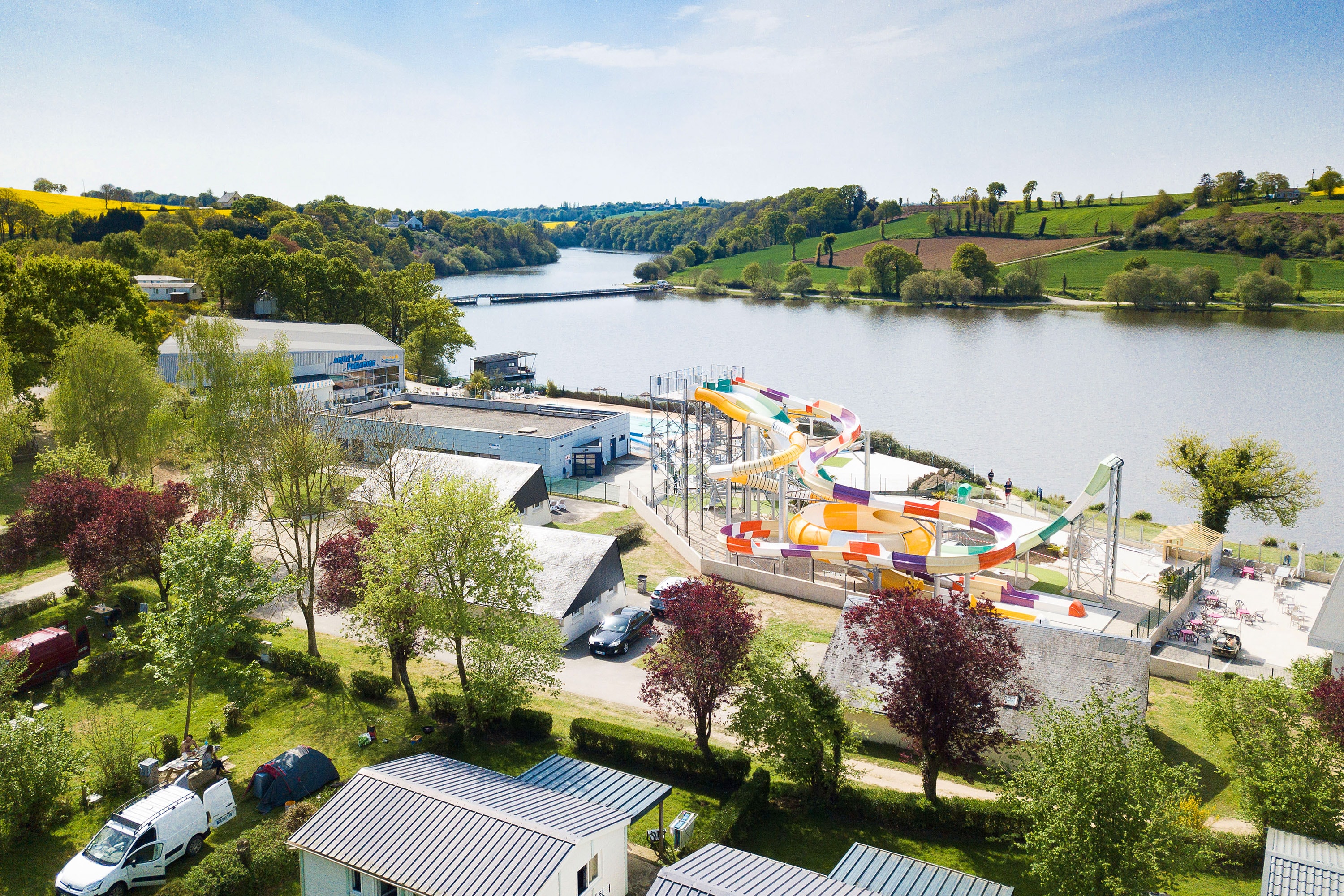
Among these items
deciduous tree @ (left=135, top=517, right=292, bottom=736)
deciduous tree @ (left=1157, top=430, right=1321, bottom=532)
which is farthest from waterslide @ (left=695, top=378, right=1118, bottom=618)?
deciduous tree @ (left=135, top=517, right=292, bottom=736)

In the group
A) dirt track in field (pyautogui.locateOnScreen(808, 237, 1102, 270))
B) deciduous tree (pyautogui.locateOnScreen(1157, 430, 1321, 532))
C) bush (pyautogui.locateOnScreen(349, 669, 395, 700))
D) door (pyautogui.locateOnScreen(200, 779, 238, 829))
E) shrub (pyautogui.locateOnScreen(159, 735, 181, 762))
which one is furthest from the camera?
dirt track in field (pyautogui.locateOnScreen(808, 237, 1102, 270))

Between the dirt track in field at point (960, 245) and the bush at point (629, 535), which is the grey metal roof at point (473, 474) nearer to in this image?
the bush at point (629, 535)

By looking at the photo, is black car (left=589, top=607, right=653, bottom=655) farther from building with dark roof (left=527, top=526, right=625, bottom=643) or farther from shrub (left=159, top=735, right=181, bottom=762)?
shrub (left=159, top=735, right=181, bottom=762)

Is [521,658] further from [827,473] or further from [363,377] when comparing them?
[363,377]

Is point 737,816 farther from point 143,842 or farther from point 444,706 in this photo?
point 143,842

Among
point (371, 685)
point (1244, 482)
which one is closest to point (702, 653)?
point (371, 685)
